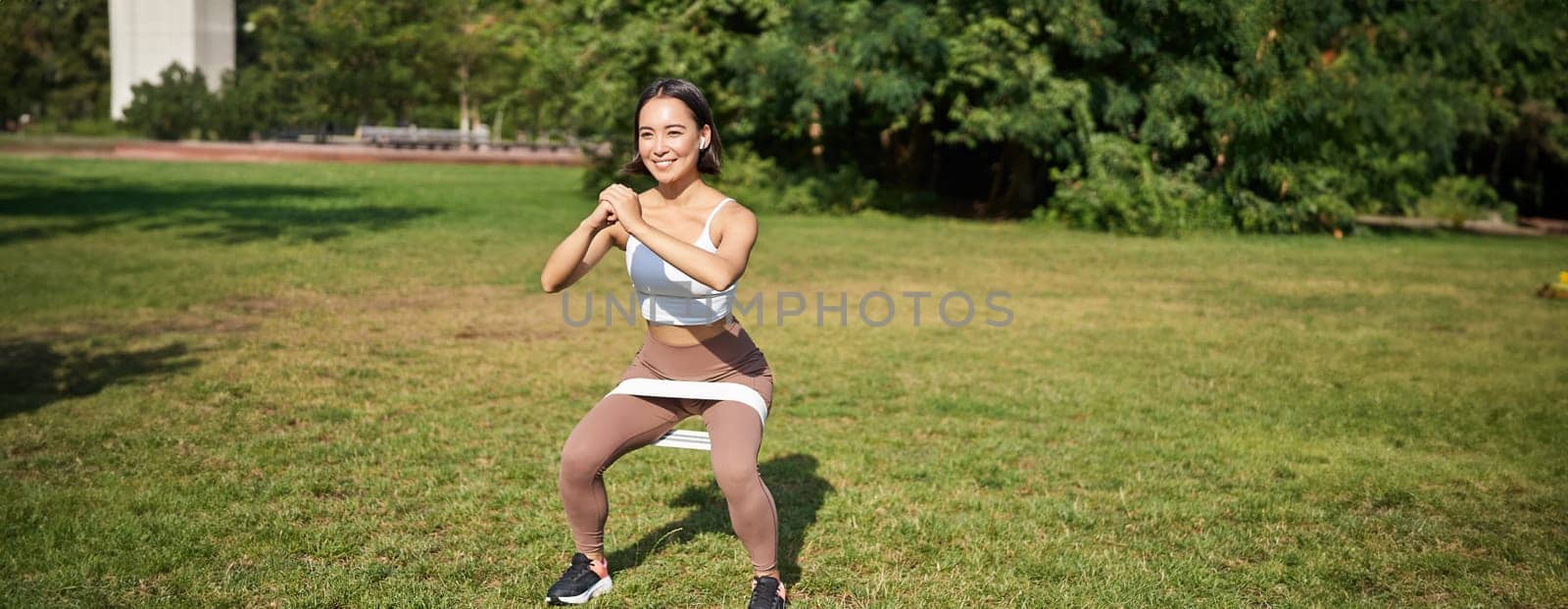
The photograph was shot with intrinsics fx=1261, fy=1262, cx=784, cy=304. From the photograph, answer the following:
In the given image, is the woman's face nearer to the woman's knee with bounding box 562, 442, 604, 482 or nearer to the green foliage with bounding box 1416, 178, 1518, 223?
the woman's knee with bounding box 562, 442, 604, 482

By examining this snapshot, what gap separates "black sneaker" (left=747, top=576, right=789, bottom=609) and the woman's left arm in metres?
1.03

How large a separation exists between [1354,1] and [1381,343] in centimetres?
1365

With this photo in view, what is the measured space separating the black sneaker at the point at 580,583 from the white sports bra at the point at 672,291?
0.95m

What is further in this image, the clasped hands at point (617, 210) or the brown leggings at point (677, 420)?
the brown leggings at point (677, 420)

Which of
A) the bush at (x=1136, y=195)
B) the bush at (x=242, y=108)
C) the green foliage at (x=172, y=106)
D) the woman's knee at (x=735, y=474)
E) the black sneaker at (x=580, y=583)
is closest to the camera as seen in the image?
the woman's knee at (x=735, y=474)

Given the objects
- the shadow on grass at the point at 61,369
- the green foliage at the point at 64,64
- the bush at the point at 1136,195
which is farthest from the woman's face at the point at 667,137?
the green foliage at the point at 64,64

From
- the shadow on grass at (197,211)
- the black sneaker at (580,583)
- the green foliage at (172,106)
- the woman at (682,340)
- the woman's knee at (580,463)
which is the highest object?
the green foliage at (172,106)

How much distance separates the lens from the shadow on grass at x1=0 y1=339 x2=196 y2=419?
7832mm

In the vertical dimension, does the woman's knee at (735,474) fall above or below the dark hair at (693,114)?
below

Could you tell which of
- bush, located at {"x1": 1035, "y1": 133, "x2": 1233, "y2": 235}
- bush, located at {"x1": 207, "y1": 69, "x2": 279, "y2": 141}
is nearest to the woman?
bush, located at {"x1": 1035, "y1": 133, "x2": 1233, "y2": 235}

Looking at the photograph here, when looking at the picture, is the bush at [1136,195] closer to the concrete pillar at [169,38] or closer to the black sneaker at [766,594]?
the black sneaker at [766,594]

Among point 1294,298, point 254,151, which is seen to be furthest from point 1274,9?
point 254,151

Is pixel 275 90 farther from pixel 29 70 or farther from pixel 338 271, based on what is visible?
pixel 338 271

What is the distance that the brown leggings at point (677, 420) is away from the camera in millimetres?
4070
